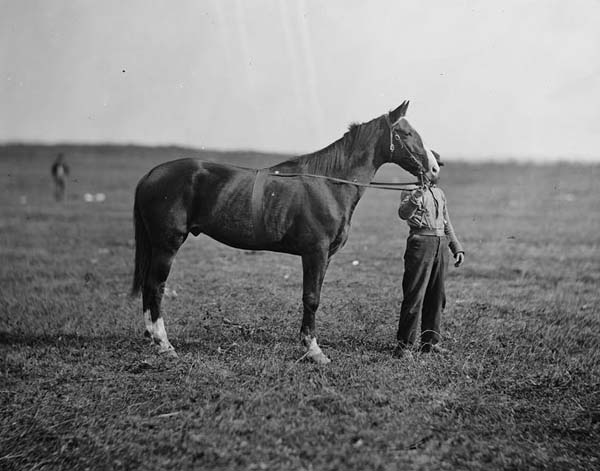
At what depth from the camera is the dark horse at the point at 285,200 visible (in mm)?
6516

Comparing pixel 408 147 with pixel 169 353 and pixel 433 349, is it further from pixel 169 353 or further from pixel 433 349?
pixel 169 353

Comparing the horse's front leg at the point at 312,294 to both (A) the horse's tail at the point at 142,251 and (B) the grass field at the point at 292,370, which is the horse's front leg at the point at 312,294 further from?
(A) the horse's tail at the point at 142,251

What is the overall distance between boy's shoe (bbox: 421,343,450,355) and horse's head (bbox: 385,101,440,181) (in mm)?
1983

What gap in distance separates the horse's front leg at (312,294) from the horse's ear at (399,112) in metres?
1.69

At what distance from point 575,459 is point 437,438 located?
1.11 meters

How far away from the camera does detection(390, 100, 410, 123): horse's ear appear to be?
637cm

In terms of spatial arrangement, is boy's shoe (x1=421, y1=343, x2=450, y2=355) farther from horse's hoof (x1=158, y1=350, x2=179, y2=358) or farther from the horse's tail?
the horse's tail

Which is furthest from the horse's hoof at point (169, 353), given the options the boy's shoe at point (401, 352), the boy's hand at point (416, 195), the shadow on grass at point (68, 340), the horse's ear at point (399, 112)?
the horse's ear at point (399, 112)

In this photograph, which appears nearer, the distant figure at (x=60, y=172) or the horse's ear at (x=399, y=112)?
the horse's ear at (x=399, y=112)

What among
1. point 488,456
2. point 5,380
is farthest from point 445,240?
point 5,380

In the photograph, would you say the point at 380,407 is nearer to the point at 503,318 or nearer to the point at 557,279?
the point at 503,318

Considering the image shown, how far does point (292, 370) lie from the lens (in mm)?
6168

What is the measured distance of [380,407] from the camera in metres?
5.32

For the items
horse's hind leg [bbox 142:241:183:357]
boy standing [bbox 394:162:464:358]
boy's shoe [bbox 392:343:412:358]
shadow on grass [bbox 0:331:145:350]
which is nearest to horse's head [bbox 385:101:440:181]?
boy standing [bbox 394:162:464:358]
